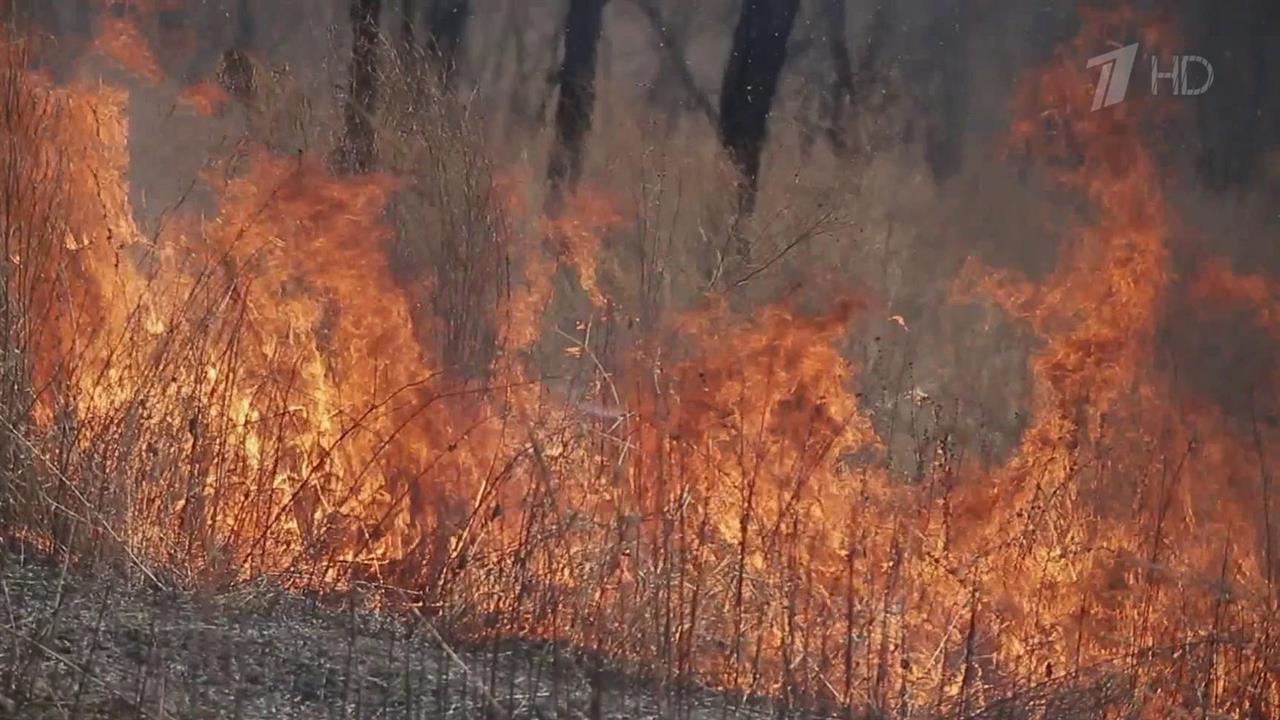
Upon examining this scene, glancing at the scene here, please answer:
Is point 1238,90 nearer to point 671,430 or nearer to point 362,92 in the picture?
point 671,430

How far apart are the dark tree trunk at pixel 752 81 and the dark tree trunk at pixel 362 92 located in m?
1.29

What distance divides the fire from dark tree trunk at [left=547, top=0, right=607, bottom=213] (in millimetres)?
123

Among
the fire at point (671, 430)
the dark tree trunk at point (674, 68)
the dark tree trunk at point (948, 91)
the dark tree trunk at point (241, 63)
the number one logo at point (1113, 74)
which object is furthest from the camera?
the dark tree trunk at point (241, 63)

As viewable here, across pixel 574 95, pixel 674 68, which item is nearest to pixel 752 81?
pixel 674 68

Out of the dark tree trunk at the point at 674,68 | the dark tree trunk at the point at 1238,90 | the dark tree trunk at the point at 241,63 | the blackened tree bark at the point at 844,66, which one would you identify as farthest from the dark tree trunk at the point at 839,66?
the dark tree trunk at the point at 241,63

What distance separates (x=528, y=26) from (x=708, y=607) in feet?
7.86

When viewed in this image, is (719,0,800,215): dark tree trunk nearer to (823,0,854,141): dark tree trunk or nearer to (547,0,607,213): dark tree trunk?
(823,0,854,141): dark tree trunk

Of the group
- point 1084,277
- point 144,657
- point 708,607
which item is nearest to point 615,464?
point 708,607

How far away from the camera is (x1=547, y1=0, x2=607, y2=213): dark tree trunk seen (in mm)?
4986

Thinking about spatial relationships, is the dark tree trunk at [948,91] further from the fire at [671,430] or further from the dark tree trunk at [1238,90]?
the dark tree trunk at [1238,90]

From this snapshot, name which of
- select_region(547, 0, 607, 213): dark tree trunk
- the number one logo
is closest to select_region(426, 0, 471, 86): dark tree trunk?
select_region(547, 0, 607, 213): dark tree trunk

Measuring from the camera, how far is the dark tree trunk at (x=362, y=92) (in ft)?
16.3

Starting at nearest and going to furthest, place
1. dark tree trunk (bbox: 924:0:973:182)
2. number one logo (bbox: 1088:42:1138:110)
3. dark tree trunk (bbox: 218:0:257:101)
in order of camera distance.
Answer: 1. number one logo (bbox: 1088:42:1138:110)
2. dark tree trunk (bbox: 924:0:973:182)
3. dark tree trunk (bbox: 218:0:257:101)

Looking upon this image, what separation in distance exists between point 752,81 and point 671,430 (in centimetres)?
136
